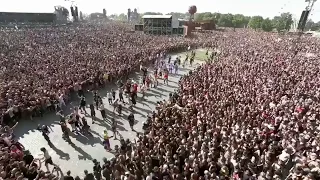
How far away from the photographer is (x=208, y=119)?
441 inches

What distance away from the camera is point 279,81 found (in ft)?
55.4

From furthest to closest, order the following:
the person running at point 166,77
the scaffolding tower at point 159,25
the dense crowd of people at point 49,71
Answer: the scaffolding tower at point 159,25 < the person running at point 166,77 < the dense crowd of people at point 49,71

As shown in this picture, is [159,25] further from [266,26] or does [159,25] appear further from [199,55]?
[266,26]

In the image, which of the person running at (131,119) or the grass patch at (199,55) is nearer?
the person running at (131,119)

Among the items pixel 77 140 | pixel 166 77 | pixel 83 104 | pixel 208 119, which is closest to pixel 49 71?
pixel 83 104

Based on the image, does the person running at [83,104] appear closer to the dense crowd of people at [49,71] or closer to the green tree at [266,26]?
the dense crowd of people at [49,71]

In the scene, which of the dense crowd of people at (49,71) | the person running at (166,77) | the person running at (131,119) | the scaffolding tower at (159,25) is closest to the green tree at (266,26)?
the scaffolding tower at (159,25)

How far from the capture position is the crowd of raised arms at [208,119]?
8.17m

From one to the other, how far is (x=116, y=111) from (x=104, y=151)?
14.2 ft

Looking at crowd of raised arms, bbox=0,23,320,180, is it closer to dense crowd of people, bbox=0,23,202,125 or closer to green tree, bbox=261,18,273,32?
dense crowd of people, bbox=0,23,202,125

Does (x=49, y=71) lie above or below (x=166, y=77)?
above

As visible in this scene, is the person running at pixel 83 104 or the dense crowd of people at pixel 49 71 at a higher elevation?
the dense crowd of people at pixel 49 71

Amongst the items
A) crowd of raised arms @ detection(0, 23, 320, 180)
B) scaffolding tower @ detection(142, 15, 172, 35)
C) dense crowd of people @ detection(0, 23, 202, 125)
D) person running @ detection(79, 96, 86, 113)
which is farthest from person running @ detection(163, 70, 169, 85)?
scaffolding tower @ detection(142, 15, 172, 35)

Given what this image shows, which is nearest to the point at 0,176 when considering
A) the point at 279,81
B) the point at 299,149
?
the point at 299,149
